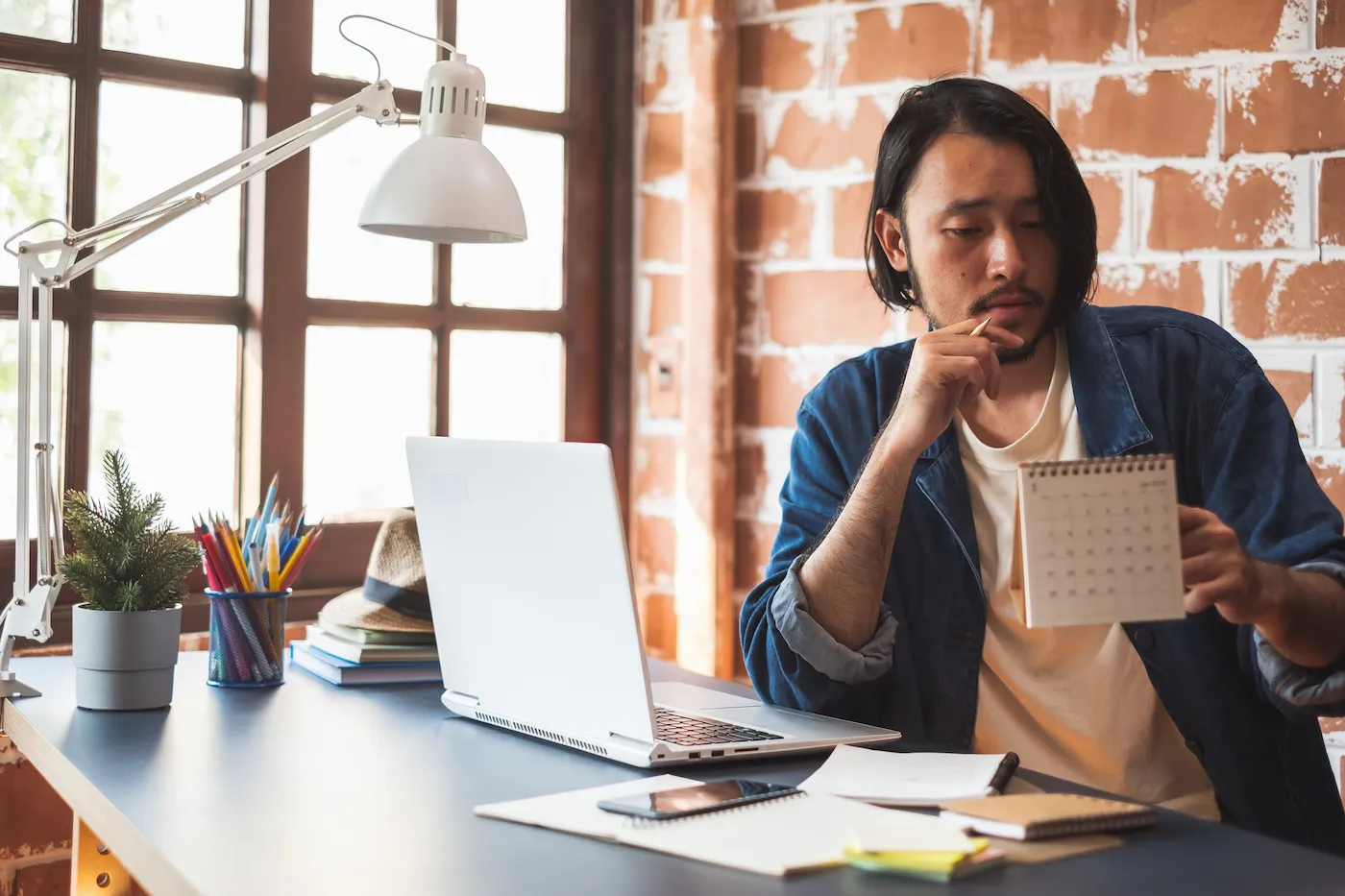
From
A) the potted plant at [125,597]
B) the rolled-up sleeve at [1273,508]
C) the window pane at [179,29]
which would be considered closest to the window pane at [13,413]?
the window pane at [179,29]

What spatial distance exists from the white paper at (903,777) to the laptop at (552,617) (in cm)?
8

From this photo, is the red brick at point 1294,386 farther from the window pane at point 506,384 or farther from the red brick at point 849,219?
the window pane at point 506,384

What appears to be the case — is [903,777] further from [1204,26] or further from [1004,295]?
[1204,26]

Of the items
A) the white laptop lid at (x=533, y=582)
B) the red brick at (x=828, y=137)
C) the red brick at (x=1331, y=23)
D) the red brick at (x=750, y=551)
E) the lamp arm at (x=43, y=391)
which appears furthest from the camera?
the red brick at (x=750, y=551)

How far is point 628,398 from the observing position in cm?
256

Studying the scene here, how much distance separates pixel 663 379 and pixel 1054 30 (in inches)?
35.1

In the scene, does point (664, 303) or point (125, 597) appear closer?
point (125, 597)

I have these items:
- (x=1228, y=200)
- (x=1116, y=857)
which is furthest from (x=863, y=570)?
(x=1228, y=200)

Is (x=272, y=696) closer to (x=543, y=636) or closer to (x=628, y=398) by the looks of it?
(x=543, y=636)

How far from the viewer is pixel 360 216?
1.61 m

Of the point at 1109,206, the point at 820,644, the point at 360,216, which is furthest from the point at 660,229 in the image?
the point at 820,644

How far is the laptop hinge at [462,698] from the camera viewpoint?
1.36 meters

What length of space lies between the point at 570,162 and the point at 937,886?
1921 mm

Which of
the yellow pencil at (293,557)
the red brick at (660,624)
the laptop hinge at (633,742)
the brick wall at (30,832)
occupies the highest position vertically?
the yellow pencil at (293,557)
